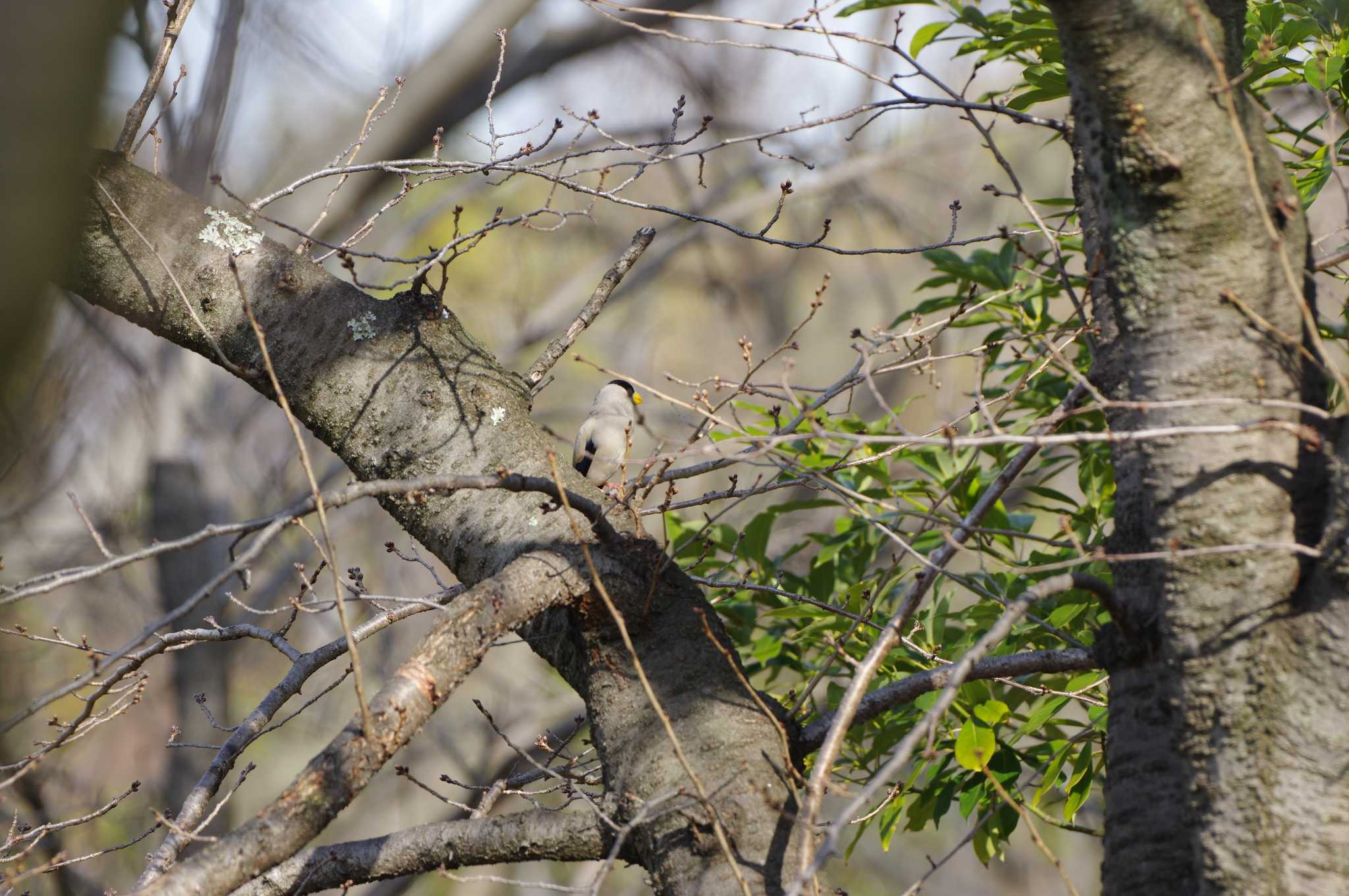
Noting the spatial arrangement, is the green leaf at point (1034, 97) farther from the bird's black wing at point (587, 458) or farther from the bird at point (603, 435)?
the bird's black wing at point (587, 458)

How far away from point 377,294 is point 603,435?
21.5ft

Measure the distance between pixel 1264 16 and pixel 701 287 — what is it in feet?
31.5

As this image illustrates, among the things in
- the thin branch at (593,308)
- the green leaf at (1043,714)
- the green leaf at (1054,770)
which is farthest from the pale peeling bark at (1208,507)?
the thin branch at (593,308)

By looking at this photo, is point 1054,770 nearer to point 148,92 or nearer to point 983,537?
point 983,537

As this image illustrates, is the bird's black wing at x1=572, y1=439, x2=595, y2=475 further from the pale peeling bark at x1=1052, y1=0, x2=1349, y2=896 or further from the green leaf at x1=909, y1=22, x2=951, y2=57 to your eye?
the pale peeling bark at x1=1052, y1=0, x2=1349, y2=896

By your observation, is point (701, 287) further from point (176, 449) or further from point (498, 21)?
point (176, 449)

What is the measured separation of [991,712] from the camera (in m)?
2.07

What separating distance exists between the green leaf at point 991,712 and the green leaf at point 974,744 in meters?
0.02

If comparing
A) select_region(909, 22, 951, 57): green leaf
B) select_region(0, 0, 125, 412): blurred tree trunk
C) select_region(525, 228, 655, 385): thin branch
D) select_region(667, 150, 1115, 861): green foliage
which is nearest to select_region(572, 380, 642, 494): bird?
select_region(667, 150, 1115, 861): green foliage

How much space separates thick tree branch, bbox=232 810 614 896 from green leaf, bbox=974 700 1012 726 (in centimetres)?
83

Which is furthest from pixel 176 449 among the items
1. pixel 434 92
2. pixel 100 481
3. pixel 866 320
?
pixel 866 320

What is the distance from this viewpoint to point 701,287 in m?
11.7

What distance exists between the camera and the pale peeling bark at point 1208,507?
1271 mm

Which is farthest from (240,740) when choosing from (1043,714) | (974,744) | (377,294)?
(377,294)
